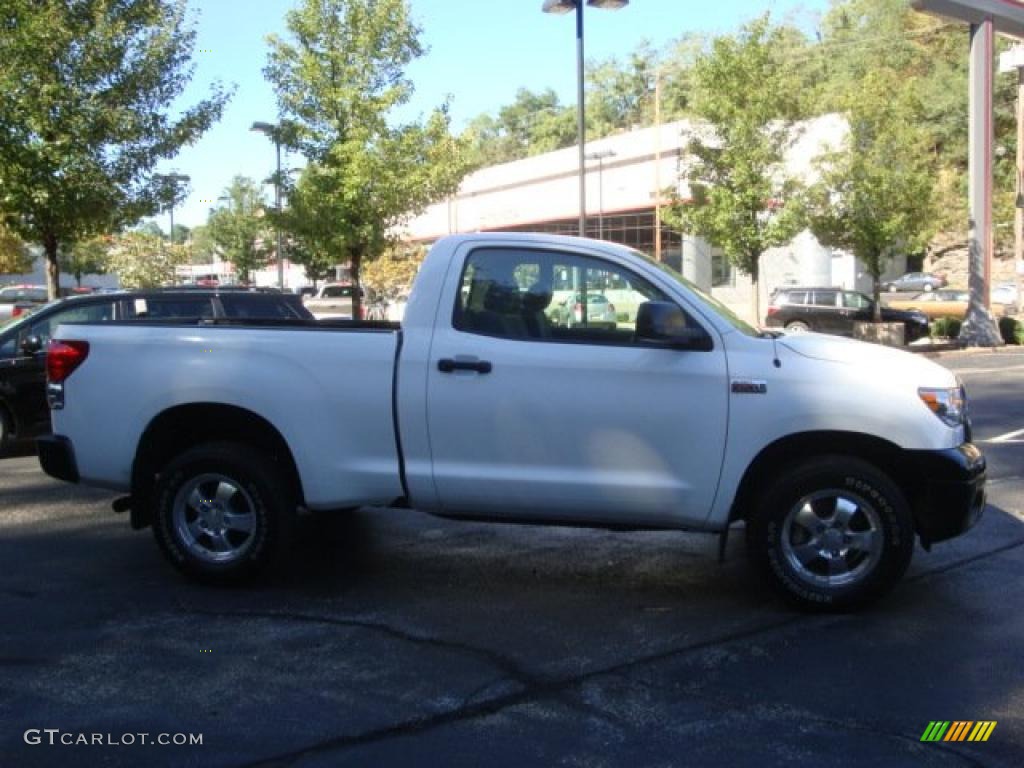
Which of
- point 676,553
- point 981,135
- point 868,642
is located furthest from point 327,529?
point 981,135

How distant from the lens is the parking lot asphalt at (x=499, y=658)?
3863mm

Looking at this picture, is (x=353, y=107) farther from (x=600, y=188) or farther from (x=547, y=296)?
(x=600, y=188)

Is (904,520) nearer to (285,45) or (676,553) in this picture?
(676,553)

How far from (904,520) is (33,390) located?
874 centimetres

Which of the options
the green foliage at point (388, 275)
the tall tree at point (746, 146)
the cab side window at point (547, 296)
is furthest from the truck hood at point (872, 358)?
the green foliage at point (388, 275)

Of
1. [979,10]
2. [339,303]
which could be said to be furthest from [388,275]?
[979,10]

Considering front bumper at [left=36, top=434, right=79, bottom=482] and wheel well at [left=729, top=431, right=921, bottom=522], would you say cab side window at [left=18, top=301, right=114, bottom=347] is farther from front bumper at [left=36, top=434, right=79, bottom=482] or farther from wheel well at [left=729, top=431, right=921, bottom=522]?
wheel well at [left=729, top=431, right=921, bottom=522]

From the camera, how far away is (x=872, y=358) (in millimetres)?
5297

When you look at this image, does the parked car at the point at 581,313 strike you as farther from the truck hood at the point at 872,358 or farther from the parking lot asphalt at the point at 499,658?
the parking lot asphalt at the point at 499,658

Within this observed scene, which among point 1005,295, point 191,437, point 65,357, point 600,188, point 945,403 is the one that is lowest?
point 191,437

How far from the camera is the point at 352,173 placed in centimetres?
2011

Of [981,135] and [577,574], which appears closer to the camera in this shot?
[577,574]

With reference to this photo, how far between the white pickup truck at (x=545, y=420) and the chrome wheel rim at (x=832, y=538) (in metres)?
0.01
